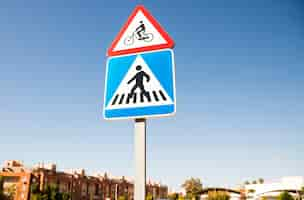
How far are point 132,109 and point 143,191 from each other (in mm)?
651

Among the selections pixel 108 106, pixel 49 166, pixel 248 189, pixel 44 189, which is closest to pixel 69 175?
pixel 49 166

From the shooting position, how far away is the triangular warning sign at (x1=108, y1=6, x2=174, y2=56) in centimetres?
247

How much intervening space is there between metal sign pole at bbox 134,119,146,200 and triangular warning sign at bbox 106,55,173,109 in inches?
6.7

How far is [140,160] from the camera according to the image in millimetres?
2086

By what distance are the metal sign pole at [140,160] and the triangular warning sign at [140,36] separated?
26.0 inches

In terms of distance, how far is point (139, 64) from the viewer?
2.46 metres

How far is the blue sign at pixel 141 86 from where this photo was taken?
2.27m

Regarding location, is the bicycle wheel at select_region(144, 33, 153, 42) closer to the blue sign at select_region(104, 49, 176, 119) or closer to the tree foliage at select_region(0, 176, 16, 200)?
the blue sign at select_region(104, 49, 176, 119)

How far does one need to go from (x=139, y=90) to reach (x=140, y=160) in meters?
0.59

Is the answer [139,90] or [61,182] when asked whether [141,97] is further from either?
[61,182]

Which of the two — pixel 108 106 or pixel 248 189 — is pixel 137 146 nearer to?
pixel 108 106

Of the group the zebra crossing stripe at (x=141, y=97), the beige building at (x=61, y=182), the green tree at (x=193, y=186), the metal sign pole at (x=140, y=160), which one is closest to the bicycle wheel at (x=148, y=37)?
the zebra crossing stripe at (x=141, y=97)

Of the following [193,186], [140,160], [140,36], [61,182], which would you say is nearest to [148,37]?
[140,36]

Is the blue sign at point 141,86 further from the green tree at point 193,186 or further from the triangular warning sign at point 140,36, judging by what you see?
the green tree at point 193,186
